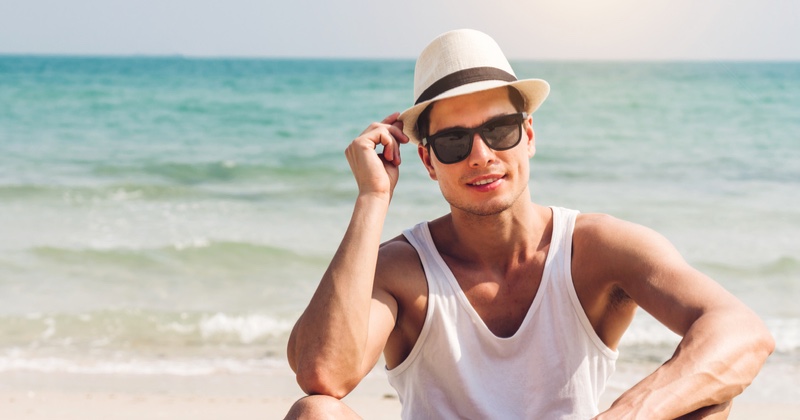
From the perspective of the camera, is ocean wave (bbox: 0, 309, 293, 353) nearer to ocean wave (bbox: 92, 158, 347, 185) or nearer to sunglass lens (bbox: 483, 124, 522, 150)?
sunglass lens (bbox: 483, 124, 522, 150)

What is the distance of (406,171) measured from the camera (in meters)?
14.5

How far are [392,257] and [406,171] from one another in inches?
439

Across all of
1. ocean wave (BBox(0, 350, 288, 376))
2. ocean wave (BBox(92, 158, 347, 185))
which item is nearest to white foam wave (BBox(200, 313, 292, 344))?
ocean wave (BBox(0, 350, 288, 376))

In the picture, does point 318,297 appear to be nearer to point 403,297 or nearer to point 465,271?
point 403,297

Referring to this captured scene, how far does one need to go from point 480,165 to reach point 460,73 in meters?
0.33

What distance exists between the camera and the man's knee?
2828 millimetres

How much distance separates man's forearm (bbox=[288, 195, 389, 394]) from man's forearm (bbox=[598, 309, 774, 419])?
0.84 metres

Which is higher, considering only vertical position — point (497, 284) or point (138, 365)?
point (497, 284)

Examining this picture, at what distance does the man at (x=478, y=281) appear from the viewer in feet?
10.1

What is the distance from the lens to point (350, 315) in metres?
3.03

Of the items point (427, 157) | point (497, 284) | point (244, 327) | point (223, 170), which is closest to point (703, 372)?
point (497, 284)

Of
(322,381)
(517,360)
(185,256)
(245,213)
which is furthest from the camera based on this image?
(245,213)

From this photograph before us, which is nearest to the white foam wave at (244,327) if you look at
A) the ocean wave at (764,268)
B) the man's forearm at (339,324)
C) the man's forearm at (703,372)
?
the man's forearm at (339,324)

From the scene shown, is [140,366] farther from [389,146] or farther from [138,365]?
[389,146]
